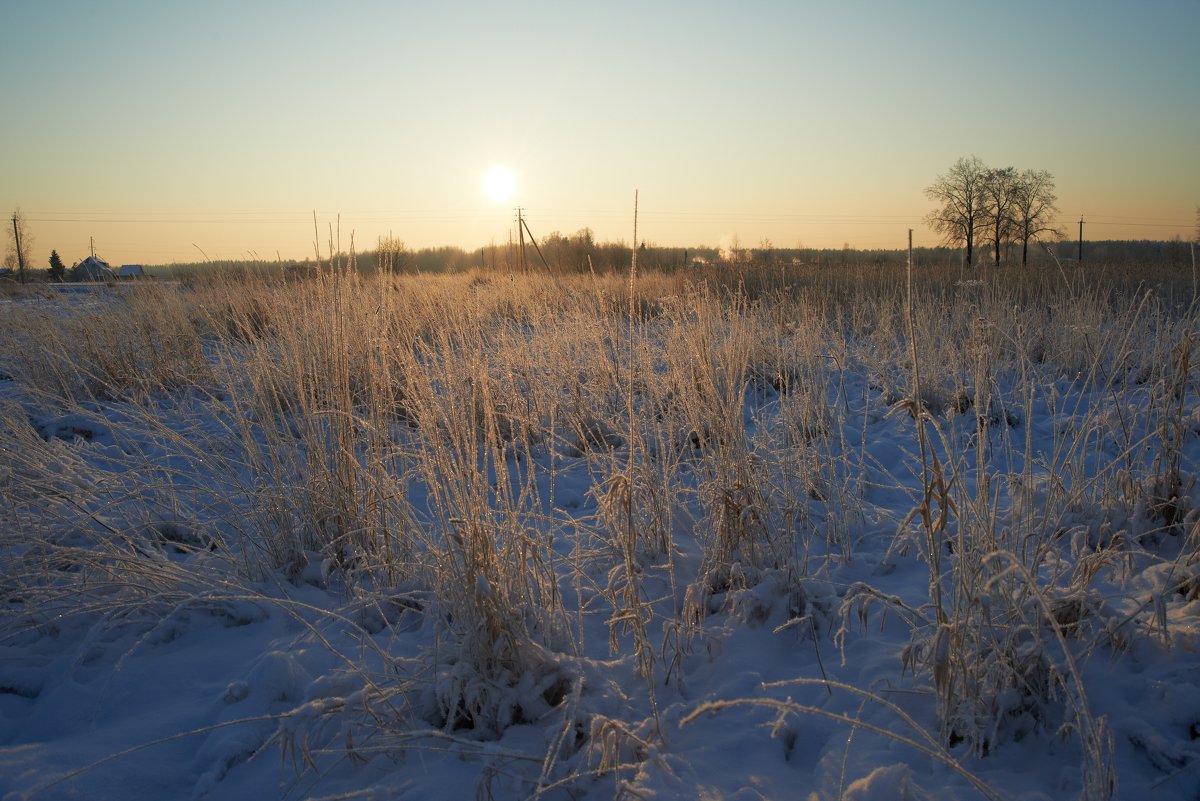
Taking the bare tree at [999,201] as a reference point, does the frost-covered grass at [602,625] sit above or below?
below

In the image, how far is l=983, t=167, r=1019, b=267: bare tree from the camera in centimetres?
3278

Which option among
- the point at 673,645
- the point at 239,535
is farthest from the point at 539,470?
the point at 673,645

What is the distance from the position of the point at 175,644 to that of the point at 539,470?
6.38 feet

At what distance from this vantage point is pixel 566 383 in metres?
4.53

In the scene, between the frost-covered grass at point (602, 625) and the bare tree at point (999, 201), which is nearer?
the frost-covered grass at point (602, 625)

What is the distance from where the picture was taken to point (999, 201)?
3309 centimetres

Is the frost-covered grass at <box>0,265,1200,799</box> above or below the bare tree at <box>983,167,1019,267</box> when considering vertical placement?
below

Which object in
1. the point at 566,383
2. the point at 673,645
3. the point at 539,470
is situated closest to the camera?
the point at 673,645

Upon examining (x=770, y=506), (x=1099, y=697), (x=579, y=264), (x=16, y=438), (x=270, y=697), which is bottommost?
(x=270, y=697)

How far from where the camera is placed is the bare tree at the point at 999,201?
108 ft

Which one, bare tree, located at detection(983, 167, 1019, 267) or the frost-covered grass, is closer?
the frost-covered grass

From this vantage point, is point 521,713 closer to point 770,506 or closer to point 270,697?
point 270,697

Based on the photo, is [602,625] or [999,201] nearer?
[602,625]

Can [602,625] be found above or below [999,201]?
below
